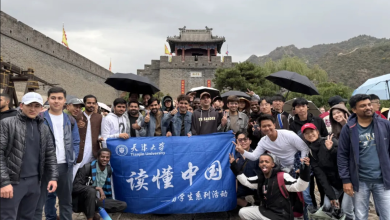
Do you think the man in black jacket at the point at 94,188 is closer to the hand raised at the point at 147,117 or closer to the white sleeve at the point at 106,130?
the white sleeve at the point at 106,130

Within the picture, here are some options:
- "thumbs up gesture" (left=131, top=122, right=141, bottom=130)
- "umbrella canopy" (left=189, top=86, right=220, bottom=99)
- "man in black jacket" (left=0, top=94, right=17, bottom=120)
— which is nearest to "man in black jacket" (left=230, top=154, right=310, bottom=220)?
"thumbs up gesture" (left=131, top=122, right=141, bottom=130)

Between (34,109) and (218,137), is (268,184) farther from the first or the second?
(34,109)

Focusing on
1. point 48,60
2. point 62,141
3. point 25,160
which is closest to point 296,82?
point 62,141

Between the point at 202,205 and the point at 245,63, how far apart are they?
A: 1682cm

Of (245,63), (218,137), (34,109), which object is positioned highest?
(245,63)

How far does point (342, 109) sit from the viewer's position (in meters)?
2.97

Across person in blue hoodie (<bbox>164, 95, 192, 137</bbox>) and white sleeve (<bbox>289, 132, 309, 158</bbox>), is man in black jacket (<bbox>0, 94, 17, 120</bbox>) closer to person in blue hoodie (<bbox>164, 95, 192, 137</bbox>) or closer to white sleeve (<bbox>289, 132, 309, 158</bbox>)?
person in blue hoodie (<bbox>164, 95, 192, 137</bbox>)

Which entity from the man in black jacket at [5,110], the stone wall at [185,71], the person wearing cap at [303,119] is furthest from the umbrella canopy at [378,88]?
the stone wall at [185,71]

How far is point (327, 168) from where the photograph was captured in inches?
104

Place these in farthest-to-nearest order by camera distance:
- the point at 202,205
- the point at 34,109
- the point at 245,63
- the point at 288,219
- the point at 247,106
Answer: the point at 245,63 → the point at 247,106 → the point at 202,205 → the point at 288,219 → the point at 34,109

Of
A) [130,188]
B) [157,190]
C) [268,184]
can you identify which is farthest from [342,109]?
[130,188]

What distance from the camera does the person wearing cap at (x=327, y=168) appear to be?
8.50ft

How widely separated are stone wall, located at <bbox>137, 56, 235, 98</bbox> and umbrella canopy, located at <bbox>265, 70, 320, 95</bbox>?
75.3 ft

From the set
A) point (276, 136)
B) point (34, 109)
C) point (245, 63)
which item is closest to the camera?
point (34, 109)
